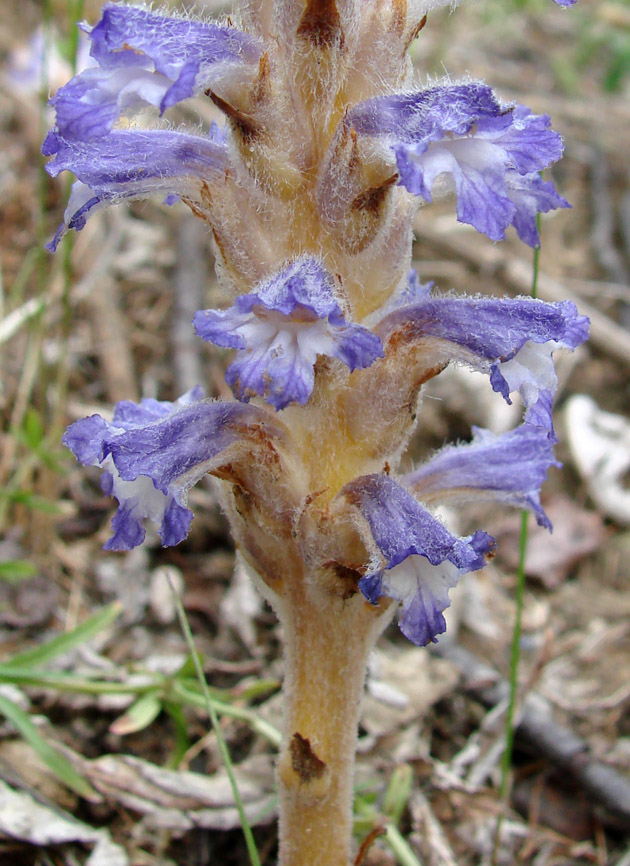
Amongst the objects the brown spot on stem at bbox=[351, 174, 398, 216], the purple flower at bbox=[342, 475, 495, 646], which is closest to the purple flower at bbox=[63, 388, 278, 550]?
the purple flower at bbox=[342, 475, 495, 646]

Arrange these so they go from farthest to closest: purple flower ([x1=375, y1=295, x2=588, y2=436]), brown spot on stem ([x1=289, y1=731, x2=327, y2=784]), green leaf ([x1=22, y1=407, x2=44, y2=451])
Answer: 1. green leaf ([x1=22, y1=407, x2=44, y2=451])
2. brown spot on stem ([x1=289, y1=731, x2=327, y2=784])
3. purple flower ([x1=375, y1=295, x2=588, y2=436])

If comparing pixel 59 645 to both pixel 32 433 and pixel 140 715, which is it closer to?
pixel 140 715

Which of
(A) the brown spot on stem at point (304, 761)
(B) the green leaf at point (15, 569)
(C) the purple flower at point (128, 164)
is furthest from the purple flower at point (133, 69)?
(B) the green leaf at point (15, 569)

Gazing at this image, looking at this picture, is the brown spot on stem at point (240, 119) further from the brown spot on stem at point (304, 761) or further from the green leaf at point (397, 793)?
the green leaf at point (397, 793)

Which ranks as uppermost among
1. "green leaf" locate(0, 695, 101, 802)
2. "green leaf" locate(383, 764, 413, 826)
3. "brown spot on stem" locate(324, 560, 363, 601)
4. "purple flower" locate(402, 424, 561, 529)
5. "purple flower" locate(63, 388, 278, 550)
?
A: "purple flower" locate(63, 388, 278, 550)

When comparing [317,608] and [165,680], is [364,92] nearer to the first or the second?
[317,608]

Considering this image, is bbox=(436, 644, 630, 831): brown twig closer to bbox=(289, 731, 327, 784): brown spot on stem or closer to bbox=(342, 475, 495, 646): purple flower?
bbox=(289, 731, 327, 784): brown spot on stem

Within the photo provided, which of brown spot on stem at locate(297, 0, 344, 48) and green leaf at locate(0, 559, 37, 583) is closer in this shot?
brown spot on stem at locate(297, 0, 344, 48)
